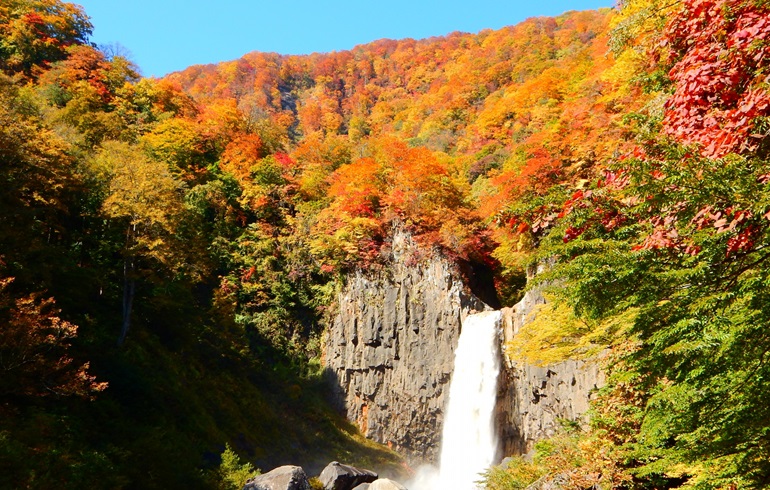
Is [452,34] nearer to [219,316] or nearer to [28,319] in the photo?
[219,316]

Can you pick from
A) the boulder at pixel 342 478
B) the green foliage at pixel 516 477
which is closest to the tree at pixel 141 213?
the boulder at pixel 342 478

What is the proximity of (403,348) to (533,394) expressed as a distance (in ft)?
20.1

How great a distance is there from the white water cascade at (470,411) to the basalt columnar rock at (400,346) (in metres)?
0.54

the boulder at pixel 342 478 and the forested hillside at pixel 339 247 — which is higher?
the forested hillside at pixel 339 247

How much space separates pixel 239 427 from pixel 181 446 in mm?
5119

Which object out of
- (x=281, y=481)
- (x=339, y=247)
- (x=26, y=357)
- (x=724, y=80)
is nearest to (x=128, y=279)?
(x=26, y=357)

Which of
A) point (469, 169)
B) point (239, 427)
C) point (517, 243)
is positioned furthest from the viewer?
point (469, 169)

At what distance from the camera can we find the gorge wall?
19625mm

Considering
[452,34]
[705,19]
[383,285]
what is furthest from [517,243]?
[452,34]

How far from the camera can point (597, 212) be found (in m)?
5.31

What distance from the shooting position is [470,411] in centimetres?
1828

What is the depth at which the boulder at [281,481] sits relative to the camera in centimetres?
1170

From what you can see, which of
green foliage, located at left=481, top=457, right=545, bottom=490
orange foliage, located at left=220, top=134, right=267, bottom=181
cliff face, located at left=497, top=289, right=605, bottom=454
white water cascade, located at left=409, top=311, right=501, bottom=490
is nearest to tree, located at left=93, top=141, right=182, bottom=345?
green foliage, located at left=481, top=457, right=545, bottom=490

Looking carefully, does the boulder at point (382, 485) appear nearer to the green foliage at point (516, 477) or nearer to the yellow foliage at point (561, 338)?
the green foliage at point (516, 477)
